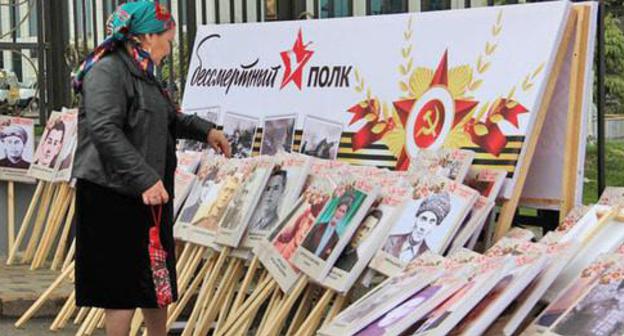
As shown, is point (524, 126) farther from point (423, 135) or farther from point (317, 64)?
point (317, 64)

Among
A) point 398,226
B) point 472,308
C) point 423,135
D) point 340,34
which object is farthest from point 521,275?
point 340,34

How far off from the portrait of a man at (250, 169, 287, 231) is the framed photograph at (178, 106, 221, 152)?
→ 3.22 feet

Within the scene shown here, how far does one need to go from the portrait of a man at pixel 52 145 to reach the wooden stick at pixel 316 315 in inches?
137

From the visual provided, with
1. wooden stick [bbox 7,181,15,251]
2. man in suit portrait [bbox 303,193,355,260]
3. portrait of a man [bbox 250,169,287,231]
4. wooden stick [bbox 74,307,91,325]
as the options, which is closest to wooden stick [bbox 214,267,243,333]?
portrait of a man [bbox 250,169,287,231]

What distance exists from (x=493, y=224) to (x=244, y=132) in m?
1.72

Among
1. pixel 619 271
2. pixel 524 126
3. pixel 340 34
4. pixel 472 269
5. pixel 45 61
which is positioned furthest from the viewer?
pixel 45 61

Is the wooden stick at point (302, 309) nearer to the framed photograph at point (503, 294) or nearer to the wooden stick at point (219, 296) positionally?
the wooden stick at point (219, 296)

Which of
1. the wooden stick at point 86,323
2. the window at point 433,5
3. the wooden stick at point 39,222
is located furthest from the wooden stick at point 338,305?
the wooden stick at point 39,222

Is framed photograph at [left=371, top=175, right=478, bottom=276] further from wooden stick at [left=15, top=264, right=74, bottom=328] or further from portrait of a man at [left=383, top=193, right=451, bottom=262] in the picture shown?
wooden stick at [left=15, top=264, right=74, bottom=328]

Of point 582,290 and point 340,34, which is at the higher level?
point 340,34

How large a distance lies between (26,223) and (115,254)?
129 inches

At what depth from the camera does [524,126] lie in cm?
411

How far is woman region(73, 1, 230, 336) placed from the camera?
167 inches

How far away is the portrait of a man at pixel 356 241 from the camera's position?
418cm
